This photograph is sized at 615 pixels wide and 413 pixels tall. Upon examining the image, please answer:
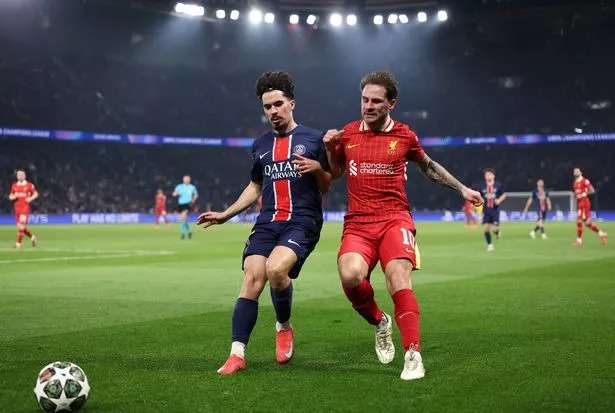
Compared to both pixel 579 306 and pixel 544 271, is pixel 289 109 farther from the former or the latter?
pixel 544 271

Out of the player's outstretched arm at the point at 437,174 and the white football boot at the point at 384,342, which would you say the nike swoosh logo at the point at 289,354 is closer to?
the white football boot at the point at 384,342

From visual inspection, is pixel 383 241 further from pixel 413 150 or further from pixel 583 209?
pixel 583 209

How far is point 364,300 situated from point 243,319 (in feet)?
3.12

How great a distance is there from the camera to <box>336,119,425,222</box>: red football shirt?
6.39 meters

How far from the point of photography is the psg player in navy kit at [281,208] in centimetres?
630

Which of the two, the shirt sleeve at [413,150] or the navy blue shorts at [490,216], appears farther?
the navy blue shorts at [490,216]

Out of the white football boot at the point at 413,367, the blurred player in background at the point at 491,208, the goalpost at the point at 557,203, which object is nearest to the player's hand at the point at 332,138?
the white football boot at the point at 413,367

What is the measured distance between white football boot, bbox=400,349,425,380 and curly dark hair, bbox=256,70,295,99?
2221 millimetres

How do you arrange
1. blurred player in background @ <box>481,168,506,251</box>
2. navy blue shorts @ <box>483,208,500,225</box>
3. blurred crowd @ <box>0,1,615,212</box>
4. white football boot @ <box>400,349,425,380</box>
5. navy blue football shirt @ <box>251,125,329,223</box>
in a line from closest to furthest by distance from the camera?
white football boot @ <box>400,349,425,380</box> → navy blue football shirt @ <box>251,125,329,223</box> → blurred player in background @ <box>481,168,506,251</box> → navy blue shorts @ <box>483,208,500,225</box> → blurred crowd @ <box>0,1,615,212</box>

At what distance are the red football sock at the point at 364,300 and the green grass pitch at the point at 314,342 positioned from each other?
34 centimetres

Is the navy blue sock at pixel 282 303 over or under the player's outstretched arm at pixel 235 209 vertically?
under

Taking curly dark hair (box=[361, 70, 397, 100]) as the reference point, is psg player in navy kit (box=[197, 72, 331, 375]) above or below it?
below

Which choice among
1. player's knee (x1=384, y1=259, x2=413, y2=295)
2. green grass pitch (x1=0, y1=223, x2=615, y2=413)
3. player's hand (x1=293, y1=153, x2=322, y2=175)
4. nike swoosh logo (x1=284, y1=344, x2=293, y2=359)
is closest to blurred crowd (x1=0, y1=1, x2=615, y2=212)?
green grass pitch (x1=0, y1=223, x2=615, y2=413)

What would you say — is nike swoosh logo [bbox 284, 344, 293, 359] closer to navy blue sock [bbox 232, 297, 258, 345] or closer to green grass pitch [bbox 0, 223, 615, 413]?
green grass pitch [bbox 0, 223, 615, 413]
